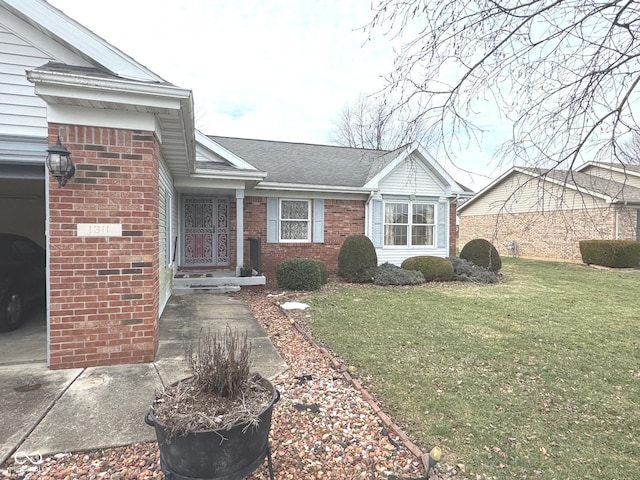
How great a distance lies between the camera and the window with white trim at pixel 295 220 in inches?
481

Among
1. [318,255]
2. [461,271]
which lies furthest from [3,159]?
[461,271]

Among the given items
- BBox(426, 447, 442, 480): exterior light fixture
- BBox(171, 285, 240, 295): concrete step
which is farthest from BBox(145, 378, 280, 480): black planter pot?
BBox(171, 285, 240, 295): concrete step

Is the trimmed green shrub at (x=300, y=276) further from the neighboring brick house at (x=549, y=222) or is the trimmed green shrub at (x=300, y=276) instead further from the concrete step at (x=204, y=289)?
the neighboring brick house at (x=549, y=222)

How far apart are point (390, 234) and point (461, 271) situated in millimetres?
2770

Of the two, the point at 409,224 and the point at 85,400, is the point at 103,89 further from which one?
the point at 409,224

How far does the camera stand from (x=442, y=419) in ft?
10.7

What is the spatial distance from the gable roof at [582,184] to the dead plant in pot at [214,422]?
3.20m

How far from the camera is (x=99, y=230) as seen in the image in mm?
4117

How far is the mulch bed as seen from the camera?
2455 mm

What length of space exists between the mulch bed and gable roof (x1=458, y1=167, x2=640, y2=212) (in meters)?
2.68

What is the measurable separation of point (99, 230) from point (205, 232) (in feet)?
24.8

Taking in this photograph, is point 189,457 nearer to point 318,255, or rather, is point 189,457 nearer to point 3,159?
point 3,159

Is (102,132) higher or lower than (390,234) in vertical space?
higher

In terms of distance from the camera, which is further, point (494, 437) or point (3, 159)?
point (3, 159)
